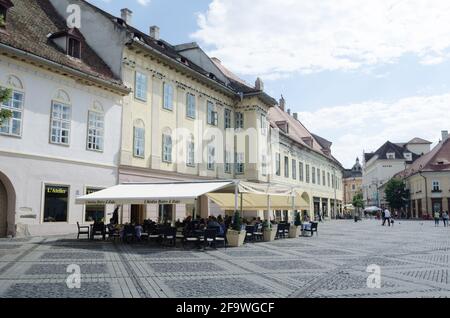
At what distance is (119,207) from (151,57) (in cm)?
915

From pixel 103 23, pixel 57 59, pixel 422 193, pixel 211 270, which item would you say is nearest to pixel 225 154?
pixel 103 23

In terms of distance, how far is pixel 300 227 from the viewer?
25516mm

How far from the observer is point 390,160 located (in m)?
102

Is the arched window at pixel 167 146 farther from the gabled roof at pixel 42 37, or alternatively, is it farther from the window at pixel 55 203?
the window at pixel 55 203

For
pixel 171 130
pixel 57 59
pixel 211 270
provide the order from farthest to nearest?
1. pixel 171 130
2. pixel 57 59
3. pixel 211 270

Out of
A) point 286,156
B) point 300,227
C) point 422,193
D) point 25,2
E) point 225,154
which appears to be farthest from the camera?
point 422,193

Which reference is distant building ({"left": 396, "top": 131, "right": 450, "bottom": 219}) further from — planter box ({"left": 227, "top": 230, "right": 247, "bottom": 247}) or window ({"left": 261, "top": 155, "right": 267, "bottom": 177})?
planter box ({"left": 227, "top": 230, "right": 247, "bottom": 247})

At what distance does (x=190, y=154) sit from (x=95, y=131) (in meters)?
8.64

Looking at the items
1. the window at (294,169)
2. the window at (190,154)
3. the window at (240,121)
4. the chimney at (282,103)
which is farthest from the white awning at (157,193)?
the chimney at (282,103)

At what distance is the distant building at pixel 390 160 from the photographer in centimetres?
10112

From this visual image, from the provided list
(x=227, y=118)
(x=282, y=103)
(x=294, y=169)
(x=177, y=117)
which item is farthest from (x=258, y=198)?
(x=282, y=103)

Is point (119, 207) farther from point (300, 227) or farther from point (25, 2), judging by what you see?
point (25, 2)

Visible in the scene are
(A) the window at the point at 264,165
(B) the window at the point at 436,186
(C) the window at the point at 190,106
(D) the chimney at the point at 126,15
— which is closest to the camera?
(C) the window at the point at 190,106

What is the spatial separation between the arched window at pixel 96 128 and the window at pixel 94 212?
2.25 m
